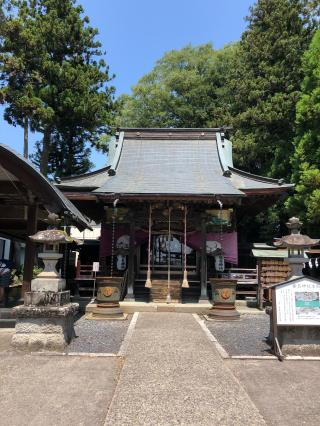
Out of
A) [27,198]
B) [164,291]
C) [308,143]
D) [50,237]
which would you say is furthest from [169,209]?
[308,143]

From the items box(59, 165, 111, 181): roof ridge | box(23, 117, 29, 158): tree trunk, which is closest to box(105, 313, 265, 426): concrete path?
box(59, 165, 111, 181): roof ridge

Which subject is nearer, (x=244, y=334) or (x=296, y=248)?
(x=296, y=248)

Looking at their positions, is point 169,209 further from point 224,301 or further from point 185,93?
point 185,93

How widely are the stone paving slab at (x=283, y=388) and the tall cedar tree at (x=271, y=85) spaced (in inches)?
625

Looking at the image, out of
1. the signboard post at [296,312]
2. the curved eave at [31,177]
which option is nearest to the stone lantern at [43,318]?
the curved eave at [31,177]

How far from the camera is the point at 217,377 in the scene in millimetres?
4984

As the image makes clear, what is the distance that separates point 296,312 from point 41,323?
14.4 feet

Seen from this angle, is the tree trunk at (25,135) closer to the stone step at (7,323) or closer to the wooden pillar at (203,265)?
the wooden pillar at (203,265)

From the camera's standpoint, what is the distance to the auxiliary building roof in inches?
516

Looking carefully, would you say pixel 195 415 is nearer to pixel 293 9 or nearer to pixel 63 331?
pixel 63 331

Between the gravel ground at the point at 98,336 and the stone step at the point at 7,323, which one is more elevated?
the stone step at the point at 7,323

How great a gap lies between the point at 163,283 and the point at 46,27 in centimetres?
1852

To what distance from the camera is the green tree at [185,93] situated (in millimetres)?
29156

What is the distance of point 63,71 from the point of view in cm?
2336
